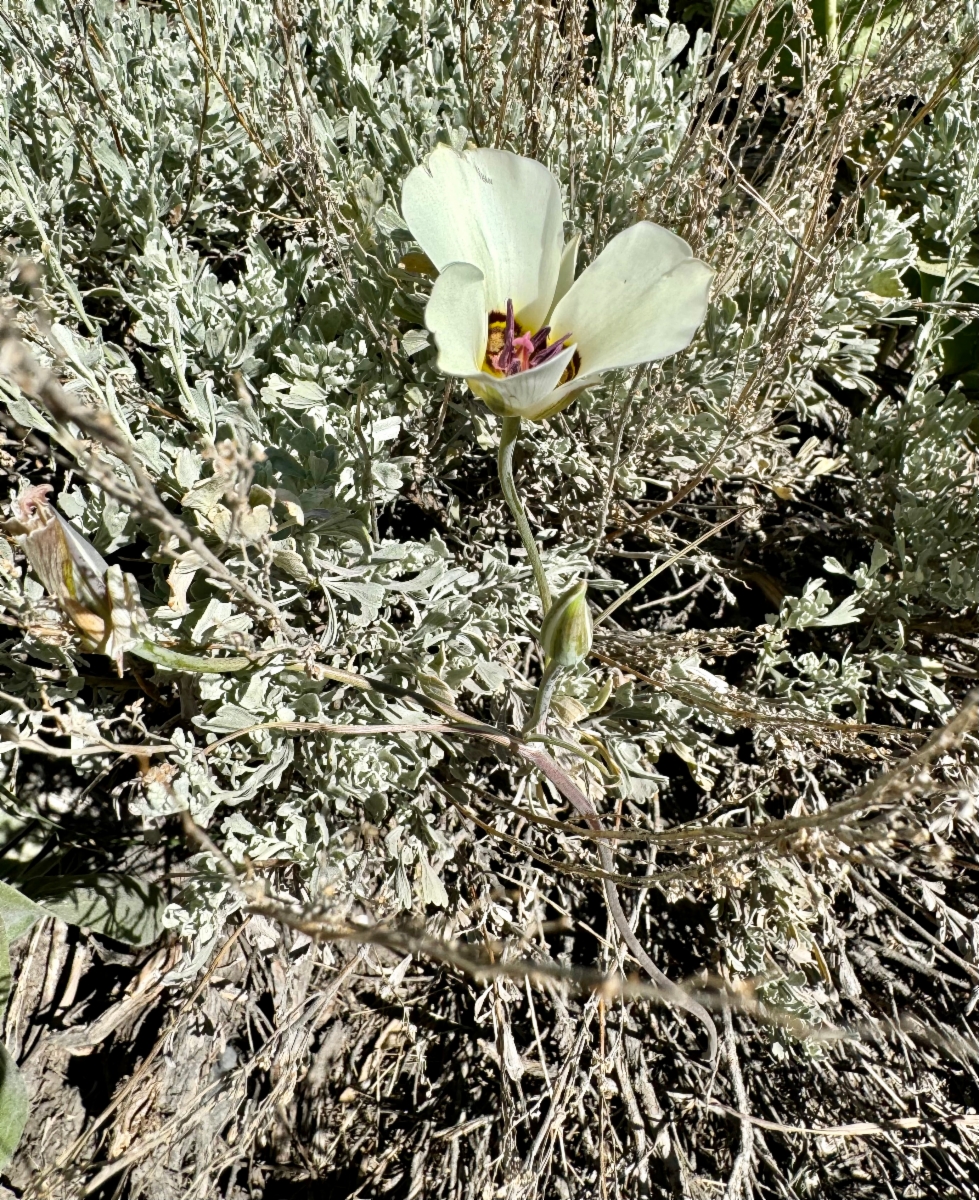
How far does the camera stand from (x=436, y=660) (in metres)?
1.74

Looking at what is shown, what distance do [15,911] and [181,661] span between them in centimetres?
65

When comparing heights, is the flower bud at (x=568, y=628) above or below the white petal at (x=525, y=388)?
below

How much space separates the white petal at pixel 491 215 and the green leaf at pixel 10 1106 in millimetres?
1536

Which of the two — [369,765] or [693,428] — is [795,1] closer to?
[693,428]

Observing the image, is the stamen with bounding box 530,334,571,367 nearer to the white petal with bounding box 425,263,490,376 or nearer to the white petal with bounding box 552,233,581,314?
the white petal with bounding box 552,233,581,314

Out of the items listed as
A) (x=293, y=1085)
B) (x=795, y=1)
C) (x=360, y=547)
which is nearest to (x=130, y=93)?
(x=360, y=547)

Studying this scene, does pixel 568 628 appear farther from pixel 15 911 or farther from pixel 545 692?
pixel 15 911

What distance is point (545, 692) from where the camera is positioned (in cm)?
145

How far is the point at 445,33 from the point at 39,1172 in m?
2.57

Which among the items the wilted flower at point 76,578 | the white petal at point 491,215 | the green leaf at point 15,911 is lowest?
the green leaf at point 15,911

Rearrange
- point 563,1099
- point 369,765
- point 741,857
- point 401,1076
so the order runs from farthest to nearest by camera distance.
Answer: point 401,1076, point 563,1099, point 369,765, point 741,857

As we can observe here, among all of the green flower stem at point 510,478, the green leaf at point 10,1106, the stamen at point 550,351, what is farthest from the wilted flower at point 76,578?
the green leaf at point 10,1106

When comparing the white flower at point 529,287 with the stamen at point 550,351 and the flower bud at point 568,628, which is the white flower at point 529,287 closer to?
the stamen at point 550,351

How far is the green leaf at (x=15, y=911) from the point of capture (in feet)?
5.48
